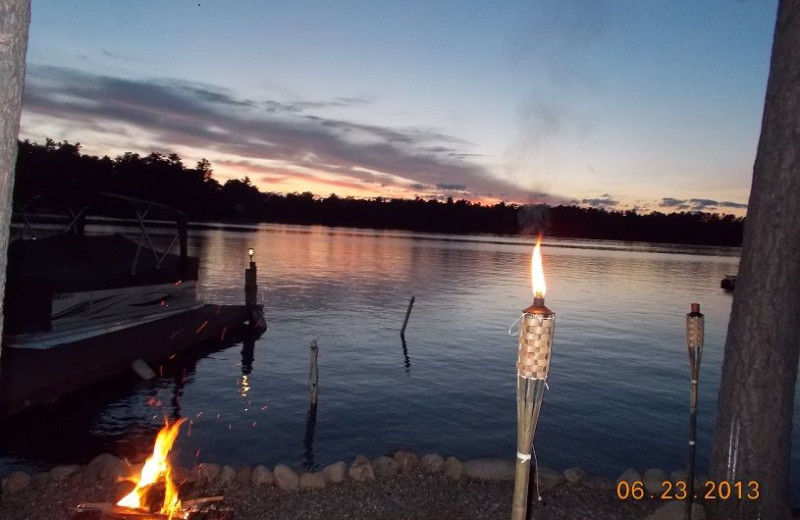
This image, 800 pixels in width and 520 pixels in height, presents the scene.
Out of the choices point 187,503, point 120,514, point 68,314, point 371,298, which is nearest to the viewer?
point 120,514

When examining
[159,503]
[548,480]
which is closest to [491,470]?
[548,480]

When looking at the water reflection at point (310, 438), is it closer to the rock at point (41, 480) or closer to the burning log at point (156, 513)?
the burning log at point (156, 513)

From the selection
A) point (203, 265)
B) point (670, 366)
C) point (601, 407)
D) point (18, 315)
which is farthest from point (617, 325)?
point (203, 265)

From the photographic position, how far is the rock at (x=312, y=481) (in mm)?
7758

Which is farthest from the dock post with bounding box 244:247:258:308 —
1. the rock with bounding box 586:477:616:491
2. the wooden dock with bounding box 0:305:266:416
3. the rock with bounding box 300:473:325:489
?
the rock with bounding box 586:477:616:491

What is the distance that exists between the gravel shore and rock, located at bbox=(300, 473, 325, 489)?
0.10 metres

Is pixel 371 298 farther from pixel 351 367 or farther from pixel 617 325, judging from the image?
pixel 351 367

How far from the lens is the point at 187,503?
251 inches

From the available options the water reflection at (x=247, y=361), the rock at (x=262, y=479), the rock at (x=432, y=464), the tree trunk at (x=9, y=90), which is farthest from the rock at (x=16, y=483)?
the water reflection at (x=247, y=361)

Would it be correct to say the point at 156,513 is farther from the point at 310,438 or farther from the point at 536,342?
the point at 310,438

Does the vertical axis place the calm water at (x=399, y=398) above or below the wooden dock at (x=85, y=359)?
below

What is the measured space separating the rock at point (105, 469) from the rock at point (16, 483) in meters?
0.72

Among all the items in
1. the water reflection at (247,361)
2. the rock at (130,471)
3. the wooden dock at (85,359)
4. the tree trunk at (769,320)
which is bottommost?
the water reflection at (247,361)

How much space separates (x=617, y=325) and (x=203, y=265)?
129 feet
